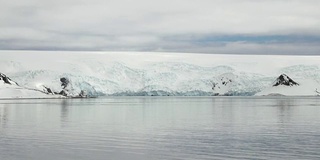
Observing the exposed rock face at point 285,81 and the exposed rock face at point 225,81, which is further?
the exposed rock face at point 285,81

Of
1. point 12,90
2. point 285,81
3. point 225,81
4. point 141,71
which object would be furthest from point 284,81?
point 12,90

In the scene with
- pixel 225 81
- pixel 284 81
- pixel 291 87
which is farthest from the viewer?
pixel 291 87

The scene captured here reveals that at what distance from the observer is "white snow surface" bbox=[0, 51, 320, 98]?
93500 millimetres

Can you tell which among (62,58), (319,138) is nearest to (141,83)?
(62,58)

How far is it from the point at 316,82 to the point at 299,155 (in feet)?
327

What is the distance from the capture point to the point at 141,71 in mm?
96500

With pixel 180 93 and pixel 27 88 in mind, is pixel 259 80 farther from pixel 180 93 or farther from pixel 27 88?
pixel 27 88

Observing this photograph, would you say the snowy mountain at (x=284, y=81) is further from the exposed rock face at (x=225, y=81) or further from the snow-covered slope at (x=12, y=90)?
the snow-covered slope at (x=12, y=90)

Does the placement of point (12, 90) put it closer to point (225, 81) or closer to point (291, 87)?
point (225, 81)

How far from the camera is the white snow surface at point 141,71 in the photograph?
93.5 meters

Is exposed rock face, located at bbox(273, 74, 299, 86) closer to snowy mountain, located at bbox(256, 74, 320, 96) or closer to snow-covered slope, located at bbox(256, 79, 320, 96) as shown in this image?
snowy mountain, located at bbox(256, 74, 320, 96)

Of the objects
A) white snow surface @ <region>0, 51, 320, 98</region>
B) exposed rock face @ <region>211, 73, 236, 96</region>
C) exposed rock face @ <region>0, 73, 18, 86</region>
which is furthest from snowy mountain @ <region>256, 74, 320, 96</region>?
exposed rock face @ <region>0, 73, 18, 86</region>

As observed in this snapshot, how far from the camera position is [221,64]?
102438 mm

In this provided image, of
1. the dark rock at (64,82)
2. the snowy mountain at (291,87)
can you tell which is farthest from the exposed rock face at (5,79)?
the snowy mountain at (291,87)
